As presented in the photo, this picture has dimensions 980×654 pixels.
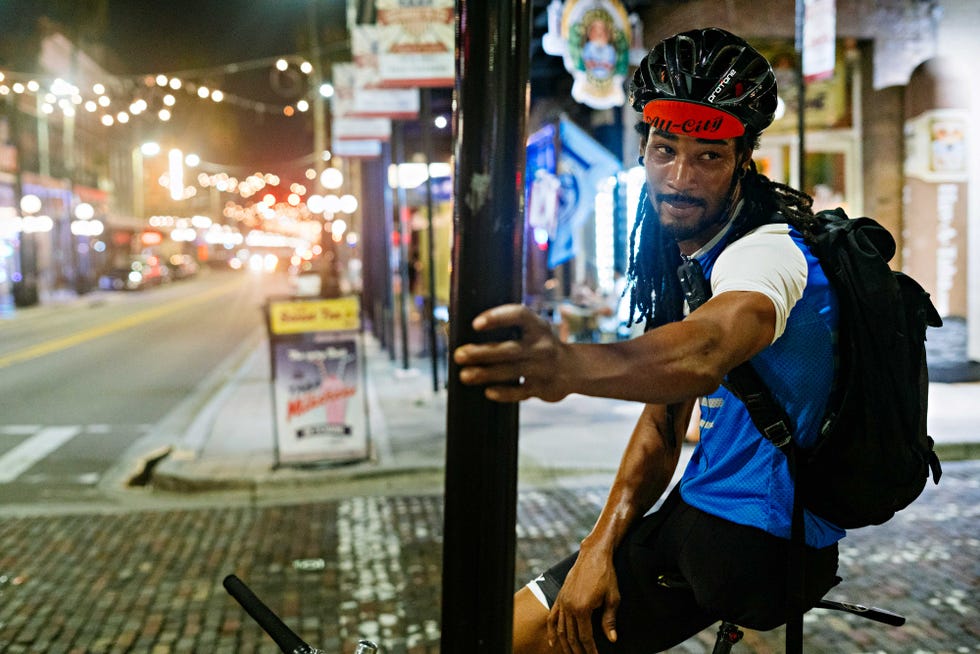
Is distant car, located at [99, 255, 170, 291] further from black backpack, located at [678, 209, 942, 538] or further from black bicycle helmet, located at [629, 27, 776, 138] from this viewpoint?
black backpack, located at [678, 209, 942, 538]

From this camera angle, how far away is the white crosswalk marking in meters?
8.70

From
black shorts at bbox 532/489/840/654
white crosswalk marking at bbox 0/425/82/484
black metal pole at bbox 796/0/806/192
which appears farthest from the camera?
black metal pole at bbox 796/0/806/192

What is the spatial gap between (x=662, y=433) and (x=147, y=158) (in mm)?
86086

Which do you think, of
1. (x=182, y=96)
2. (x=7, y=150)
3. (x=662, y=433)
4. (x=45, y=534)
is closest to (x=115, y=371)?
(x=45, y=534)

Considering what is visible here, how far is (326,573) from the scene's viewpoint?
5.62 m

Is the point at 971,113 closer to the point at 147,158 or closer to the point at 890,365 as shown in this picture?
the point at 890,365

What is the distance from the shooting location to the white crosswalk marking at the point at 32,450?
8703 mm

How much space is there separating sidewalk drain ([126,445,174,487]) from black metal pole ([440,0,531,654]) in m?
7.61

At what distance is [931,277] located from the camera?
11.8 metres

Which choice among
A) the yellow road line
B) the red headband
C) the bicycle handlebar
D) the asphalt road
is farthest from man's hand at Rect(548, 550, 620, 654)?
the yellow road line

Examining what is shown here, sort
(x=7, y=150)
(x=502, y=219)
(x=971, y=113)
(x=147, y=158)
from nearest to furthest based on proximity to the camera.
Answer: (x=502, y=219) → (x=971, y=113) → (x=7, y=150) → (x=147, y=158)

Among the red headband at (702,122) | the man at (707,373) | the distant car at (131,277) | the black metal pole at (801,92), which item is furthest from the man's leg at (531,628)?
the distant car at (131,277)

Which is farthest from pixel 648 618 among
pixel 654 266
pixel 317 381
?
pixel 317 381

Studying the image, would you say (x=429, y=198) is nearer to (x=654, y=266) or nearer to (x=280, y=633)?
(x=654, y=266)
